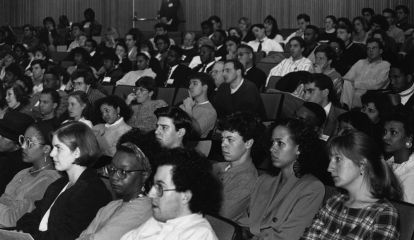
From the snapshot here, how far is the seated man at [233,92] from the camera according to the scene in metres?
6.04

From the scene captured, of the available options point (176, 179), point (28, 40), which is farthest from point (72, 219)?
point (28, 40)

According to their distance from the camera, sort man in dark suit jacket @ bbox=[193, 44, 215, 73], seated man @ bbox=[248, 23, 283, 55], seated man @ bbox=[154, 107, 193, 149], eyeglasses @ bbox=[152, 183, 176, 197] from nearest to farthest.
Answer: eyeglasses @ bbox=[152, 183, 176, 197]
seated man @ bbox=[154, 107, 193, 149]
man in dark suit jacket @ bbox=[193, 44, 215, 73]
seated man @ bbox=[248, 23, 283, 55]

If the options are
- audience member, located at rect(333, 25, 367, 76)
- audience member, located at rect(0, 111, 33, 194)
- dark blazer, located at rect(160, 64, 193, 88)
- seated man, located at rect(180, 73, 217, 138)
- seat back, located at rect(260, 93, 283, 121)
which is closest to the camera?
audience member, located at rect(0, 111, 33, 194)

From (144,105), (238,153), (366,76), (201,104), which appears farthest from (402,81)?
(238,153)

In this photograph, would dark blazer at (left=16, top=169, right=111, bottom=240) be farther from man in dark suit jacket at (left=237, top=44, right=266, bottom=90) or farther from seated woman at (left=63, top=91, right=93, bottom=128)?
man in dark suit jacket at (left=237, top=44, right=266, bottom=90)

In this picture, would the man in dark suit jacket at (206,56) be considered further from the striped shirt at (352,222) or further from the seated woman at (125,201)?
the striped shirt at (352,222)

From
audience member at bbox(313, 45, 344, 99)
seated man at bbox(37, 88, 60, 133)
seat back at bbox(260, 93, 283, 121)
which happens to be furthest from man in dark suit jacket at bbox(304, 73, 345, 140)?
seated man at bbox(37, 88, 60, 133)

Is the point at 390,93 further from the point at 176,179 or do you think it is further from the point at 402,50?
the point at 176,179

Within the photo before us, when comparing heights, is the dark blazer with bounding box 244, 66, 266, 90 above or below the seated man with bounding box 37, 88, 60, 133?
above

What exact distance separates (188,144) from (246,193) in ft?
3.61

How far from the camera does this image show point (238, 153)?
3816mm

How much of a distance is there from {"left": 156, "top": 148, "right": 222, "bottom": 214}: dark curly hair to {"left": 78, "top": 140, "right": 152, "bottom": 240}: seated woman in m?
0.35

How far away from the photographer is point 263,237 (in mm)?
3238

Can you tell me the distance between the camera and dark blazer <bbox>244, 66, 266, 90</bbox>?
7.46 metres
